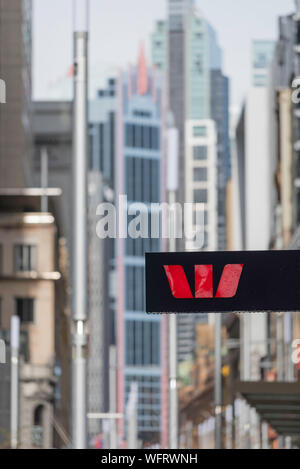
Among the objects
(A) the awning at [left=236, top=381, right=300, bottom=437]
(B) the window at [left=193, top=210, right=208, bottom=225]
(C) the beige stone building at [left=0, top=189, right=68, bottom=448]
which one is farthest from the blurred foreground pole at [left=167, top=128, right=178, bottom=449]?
(C) the beige stone building at [left=0, top=189, right=68, bottom=448]

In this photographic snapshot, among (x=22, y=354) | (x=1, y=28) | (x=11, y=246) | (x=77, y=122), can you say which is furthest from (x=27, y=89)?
(x=77, y=122)

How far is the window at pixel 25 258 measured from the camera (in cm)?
11650

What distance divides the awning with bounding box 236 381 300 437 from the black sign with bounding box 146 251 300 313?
18546mm

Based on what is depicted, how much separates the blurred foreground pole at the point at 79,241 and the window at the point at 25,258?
101 m

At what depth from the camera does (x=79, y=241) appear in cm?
1499

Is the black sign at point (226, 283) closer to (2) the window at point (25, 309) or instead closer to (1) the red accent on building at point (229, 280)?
(1) the red accent on building at point (229, 280)

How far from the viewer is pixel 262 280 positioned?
12336 millimetres

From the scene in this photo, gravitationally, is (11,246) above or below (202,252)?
below

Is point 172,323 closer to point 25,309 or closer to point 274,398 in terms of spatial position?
point 274,398

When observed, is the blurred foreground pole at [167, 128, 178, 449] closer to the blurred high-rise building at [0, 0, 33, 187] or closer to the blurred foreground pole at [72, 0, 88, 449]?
the blurred foreground pole at [72, 0, 88, 449]

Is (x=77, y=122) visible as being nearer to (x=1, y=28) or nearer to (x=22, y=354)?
(x=22, y=354)

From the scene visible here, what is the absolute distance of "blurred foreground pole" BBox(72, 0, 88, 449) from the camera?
14.8 metres
